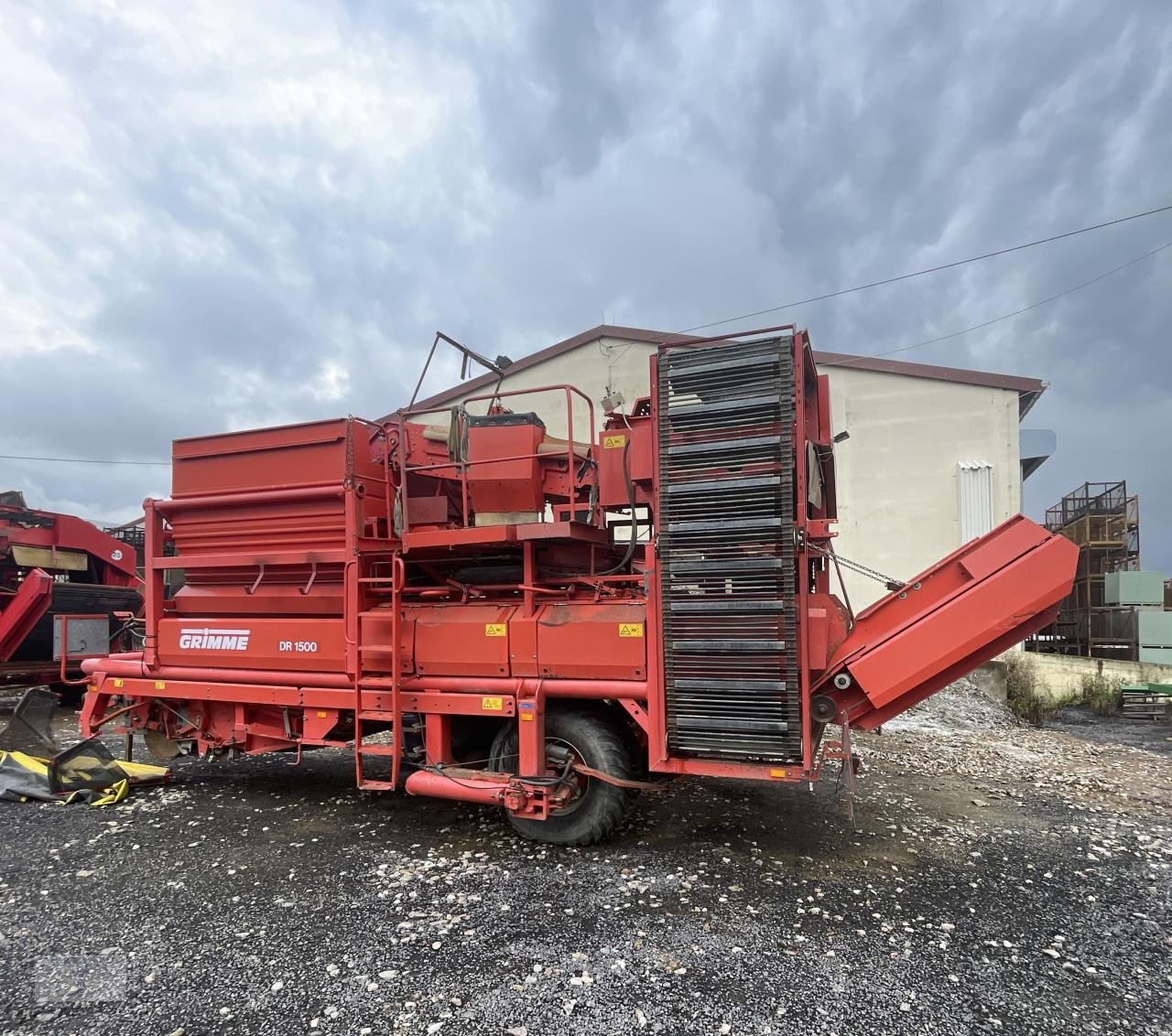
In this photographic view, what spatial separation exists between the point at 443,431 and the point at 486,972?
409 cm

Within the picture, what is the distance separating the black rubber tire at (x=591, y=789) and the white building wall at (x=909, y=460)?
8.80 metres

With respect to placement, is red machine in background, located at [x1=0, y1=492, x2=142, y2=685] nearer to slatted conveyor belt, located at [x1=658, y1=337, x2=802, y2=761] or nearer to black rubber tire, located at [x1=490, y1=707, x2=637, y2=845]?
black rubber tire, located at [x1=490, y1=707, x2=637, y2=845]

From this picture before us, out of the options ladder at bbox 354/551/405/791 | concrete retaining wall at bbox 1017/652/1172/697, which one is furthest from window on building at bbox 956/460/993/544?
ladder at bbox 354/551/405/791

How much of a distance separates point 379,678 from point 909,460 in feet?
35.2

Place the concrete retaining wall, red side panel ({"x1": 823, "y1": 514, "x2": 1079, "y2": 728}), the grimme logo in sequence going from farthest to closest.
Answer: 1. the concrete retaining wall
2. the grimme logo
3. red side panel ({"x1": 823, "y1": 514, "x2": 1079, "y2": 728})

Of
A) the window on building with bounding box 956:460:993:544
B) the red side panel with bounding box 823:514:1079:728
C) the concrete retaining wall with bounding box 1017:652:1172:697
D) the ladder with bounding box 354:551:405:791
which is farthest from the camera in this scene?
the concrete retaining wall with bounding box 1017:652:1172:697

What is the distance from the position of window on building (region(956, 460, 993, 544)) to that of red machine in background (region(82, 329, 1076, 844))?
8.34m

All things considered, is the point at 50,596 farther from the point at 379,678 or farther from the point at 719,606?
the point at 719,606

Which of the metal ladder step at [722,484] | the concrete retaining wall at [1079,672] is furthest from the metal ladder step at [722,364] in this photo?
the concrete retaining wall at [1079,672]

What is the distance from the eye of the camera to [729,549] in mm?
4336

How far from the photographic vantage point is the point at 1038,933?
3672 millimetres

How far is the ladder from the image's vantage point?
5.12 meters

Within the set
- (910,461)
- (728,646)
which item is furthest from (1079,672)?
(728,646)

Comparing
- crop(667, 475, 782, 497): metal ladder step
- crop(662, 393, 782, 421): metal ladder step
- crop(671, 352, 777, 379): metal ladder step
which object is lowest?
crop(667, 475, 782, 497): metal ladder step
